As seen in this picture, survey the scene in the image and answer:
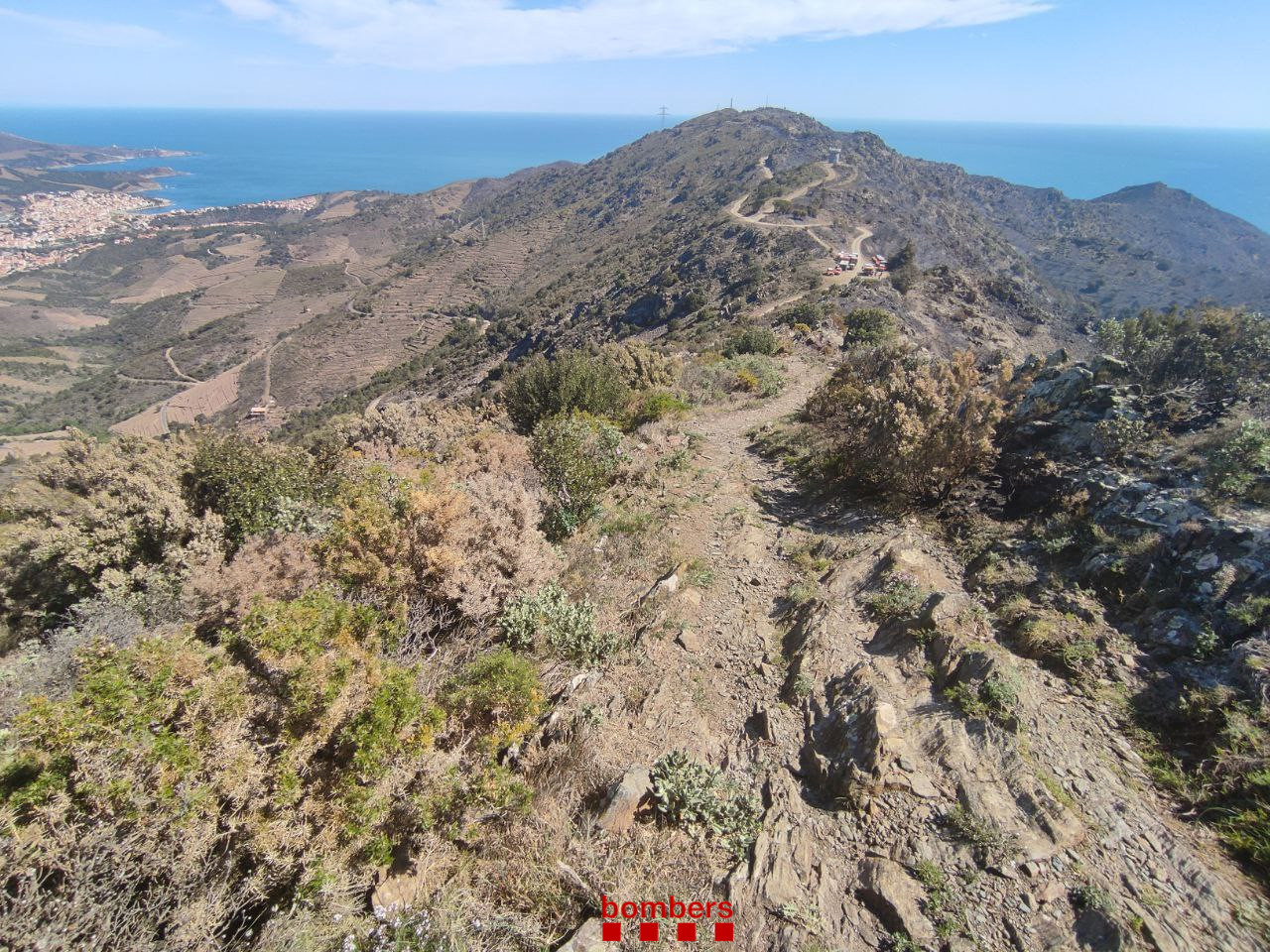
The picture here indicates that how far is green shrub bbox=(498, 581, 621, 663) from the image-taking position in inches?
244

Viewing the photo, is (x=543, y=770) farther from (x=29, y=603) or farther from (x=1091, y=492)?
(x=29, y=603)

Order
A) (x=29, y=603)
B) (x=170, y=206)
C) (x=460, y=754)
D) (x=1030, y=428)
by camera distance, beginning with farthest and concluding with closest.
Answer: (x=170, y=206) < (x=1030, y=428) < (x=29, y=603) < (x=460, y=754)

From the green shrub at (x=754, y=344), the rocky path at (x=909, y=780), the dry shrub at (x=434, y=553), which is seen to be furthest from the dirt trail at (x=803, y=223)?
the dry shrub at (x=434, y=553)

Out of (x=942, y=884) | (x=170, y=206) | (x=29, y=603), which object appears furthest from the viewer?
(x=170, y=206)

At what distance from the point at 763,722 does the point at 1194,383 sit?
33.2 feet

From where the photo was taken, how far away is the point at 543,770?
4863 millimetres

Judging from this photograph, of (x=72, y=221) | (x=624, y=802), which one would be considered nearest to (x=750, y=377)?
(x=624, y=802)

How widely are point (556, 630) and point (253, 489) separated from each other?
5.76 meters

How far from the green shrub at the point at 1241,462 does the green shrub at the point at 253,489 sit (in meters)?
11.1

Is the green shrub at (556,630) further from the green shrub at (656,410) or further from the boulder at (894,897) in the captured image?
the green shrub at (656,410)

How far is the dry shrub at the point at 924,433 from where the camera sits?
340 inches

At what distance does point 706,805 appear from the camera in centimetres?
452

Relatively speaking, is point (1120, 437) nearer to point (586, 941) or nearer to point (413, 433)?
point (586, 941)

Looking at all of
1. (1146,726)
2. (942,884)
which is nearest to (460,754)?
(942,884)
